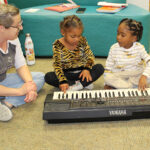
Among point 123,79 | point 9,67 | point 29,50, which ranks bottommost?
point 123,79

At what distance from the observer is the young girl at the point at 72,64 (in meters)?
1.92

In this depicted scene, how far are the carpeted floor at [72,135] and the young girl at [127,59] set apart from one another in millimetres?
457

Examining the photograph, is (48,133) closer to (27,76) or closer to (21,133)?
(21,133)

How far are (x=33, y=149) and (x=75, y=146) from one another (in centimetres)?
29

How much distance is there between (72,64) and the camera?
208 cm

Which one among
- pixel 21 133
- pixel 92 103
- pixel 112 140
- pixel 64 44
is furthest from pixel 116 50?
pixel 21 133

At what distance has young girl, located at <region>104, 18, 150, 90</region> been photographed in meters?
1.88

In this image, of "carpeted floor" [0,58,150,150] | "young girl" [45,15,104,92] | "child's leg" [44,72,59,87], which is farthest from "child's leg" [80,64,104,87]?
"carpeted floor" [0,58,150,150]

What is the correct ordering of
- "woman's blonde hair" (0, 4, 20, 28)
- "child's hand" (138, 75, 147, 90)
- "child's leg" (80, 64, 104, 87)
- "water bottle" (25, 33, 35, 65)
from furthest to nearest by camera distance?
"water bottle" (25, 33, 35, 65)
"child's leg" (80, 64, 104, 87)
"child's hand" (138, 75, 147, 90)
"woman's blonde hair" (0, 4, 20, 28)

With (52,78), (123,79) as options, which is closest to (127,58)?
(123,79)

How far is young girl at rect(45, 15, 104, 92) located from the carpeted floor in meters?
0.38

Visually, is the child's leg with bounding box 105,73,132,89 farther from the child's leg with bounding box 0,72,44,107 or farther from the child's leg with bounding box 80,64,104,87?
the child's leg with bounding box 0,72,44,107

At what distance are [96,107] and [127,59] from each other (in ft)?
2.18

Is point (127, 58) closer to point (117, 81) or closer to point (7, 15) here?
point (117, 81)
